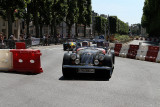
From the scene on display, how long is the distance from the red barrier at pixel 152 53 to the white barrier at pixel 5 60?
32.2ft

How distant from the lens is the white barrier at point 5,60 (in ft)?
40.3

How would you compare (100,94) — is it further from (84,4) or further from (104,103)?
(84,4)

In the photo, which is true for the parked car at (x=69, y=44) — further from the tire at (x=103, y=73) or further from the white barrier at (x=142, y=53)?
the tire at (x=103, y=73)

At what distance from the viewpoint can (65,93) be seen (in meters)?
7.66

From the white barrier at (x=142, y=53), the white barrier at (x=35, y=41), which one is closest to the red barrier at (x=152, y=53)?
the white barrier at (x=142, y=53)

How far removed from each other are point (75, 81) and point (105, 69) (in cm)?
118

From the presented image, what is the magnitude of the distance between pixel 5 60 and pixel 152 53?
10130 mm

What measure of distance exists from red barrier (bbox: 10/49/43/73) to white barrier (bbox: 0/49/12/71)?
232 millimetres

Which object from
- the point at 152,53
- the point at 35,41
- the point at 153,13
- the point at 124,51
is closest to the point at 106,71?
the point at 152,53

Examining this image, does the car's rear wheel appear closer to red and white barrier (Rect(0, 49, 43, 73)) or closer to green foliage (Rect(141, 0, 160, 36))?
red and white barrier (Rect(0, 49, 43, 73))

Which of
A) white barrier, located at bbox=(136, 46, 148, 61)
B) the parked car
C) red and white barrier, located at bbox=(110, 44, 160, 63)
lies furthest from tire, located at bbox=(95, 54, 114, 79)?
the parked car

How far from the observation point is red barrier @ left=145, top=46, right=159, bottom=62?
744 inches

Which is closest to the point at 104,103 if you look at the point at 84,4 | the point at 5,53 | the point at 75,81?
the point at 75,81

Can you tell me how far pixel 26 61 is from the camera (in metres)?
11.9
